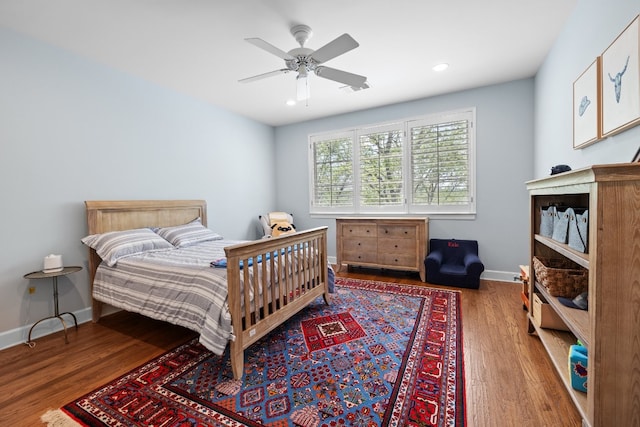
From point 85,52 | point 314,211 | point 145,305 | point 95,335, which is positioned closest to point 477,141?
point 314,211

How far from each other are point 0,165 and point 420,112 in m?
4.65

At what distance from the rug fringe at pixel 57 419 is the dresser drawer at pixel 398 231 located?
3.49m

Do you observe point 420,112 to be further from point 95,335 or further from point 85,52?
point 95,335

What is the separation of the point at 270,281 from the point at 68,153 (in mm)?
2376

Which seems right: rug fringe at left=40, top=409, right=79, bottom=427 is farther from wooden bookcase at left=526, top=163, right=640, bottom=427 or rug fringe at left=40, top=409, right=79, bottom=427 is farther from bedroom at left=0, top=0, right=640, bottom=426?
wooden bookcase at left=526, top=163, right=640, bottom=427

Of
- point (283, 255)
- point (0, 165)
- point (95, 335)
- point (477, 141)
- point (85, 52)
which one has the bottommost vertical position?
point (95, 335)

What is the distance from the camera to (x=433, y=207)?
413 cm

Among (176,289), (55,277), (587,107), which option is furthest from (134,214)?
(587,107)

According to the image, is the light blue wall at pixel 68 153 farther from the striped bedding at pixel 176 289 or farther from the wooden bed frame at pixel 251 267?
the striped bedding at pixel 176 289

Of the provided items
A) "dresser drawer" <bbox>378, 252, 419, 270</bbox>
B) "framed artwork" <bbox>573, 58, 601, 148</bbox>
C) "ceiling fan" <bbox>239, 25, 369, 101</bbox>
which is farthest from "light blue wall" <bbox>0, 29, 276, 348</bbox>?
"framed artwork" <bbox>573, 58, 601, 148</bbox>

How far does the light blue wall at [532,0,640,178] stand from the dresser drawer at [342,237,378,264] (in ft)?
7.25

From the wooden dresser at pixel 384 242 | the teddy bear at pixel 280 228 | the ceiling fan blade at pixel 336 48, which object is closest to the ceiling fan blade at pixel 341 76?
the ceiling fan blade at pixel 336 48

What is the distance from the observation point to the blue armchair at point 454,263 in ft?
11.1

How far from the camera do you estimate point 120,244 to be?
2670mm
